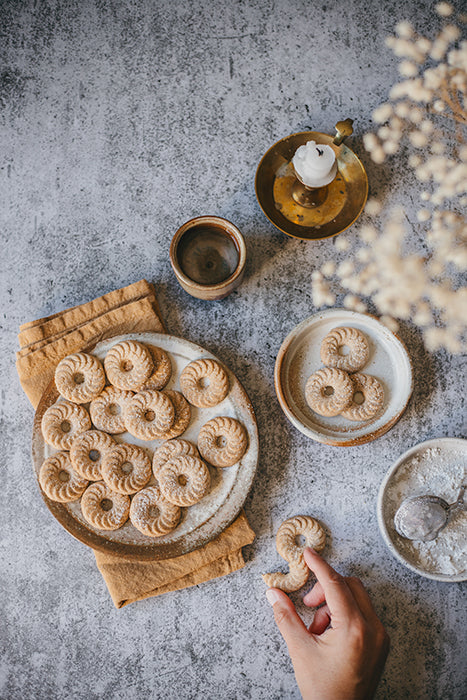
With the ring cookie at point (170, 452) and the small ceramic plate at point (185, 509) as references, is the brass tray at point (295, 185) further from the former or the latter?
the ring cookie at point (170, 452)

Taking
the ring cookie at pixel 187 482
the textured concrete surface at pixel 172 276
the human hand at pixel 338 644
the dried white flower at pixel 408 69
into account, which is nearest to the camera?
the human hand at pixel 338 644

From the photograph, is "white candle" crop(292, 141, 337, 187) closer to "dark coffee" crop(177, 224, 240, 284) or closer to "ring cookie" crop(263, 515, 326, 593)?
"dark coffee" crop(177, 224, 240, 284)

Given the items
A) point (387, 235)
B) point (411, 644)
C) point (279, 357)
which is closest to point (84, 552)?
point (279, 357)

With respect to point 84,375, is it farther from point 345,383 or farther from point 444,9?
point 444,9

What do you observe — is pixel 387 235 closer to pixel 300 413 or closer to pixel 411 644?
pixel 300 413

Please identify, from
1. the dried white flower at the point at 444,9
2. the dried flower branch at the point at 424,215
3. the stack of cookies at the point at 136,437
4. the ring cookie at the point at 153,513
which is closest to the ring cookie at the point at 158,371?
the stack of cookies at the point at 136,437

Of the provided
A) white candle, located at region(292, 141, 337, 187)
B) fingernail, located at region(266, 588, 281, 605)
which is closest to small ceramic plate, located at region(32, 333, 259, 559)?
fingernail, located at region(266, 588, 281, 605)
